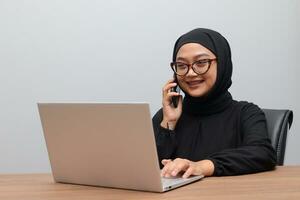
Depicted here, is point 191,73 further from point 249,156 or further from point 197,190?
point 197,190

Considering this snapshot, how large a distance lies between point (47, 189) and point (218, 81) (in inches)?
35.0

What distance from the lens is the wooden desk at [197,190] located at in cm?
102

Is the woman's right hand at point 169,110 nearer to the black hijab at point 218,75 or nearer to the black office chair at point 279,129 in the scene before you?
the black hijab at point 218,75

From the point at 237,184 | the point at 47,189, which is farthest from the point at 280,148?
the point at 47,189

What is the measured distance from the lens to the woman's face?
5.84 feet

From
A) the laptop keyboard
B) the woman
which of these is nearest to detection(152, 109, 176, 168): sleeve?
the woman

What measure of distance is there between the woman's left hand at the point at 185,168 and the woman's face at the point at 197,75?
1.84ft

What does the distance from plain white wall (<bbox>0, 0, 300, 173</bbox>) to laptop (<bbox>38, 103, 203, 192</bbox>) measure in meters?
0.99

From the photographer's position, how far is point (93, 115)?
3.56ft

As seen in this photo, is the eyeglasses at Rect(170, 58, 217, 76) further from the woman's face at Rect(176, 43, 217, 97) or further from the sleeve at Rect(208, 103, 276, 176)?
the sleeve at Rect(208, 103, 276, 176)

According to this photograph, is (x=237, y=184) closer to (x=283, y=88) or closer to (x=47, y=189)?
(x=47, y=189)

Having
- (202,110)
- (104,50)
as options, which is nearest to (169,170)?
(202,110)

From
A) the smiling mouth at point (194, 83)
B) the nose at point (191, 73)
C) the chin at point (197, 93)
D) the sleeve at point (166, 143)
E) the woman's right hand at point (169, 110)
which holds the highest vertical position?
the nose at point (191, 73)

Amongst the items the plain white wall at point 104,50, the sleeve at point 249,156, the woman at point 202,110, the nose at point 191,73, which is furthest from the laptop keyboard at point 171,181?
the plain white wall at point 104,50
